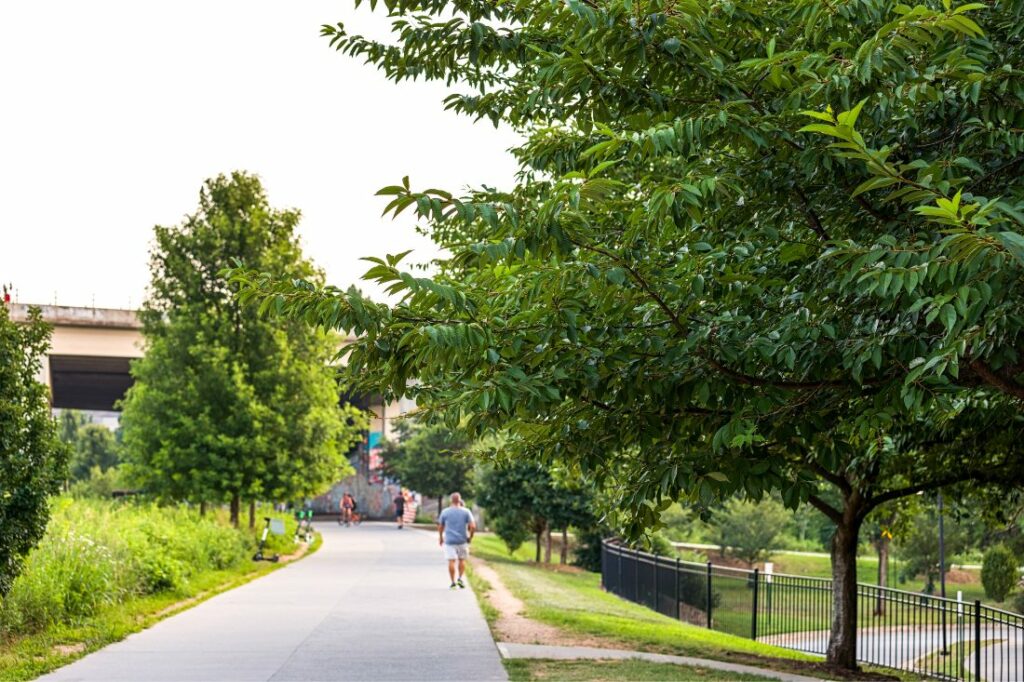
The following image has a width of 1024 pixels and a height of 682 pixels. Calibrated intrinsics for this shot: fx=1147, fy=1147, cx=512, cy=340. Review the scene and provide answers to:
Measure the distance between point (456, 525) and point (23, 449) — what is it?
31.7 feet

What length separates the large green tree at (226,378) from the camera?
27031mm

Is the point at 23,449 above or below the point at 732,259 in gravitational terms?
below

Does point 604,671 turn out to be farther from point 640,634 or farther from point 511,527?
point 511,527

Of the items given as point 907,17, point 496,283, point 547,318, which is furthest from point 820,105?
point 496,283

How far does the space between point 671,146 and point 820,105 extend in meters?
0.90

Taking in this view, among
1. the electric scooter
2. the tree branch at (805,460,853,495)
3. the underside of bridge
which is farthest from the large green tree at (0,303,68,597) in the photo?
the underside of bridge

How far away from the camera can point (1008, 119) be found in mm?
5754

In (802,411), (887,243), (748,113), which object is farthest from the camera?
(802,411)

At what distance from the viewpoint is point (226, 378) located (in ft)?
88.9

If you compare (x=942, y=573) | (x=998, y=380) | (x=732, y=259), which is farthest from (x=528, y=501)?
(x=998, y=380)

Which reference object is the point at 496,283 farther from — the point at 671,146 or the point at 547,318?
the point at 671,146

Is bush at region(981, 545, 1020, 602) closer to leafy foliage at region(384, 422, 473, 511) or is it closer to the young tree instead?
the young tree

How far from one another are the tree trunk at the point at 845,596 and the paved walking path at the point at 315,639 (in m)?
4.27

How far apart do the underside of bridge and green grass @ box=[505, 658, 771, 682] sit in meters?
43.9
